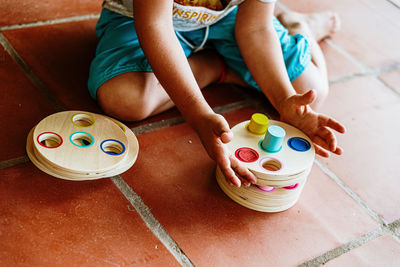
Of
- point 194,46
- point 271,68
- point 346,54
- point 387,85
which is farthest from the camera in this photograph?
point 346,54

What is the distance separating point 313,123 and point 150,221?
1.38 ft

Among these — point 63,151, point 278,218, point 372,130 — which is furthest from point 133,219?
point 372,130

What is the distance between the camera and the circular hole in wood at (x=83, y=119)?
0.97 m

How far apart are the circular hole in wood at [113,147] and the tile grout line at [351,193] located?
48 centimetres

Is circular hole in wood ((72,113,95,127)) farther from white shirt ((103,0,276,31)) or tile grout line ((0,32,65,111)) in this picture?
white shirt ((103,0,276,31))

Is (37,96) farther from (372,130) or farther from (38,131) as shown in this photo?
(372,130)

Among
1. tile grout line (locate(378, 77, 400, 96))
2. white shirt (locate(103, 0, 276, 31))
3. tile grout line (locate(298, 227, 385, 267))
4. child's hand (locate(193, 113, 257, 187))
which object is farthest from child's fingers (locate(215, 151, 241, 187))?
tile grout line (locate(378, 77, 400, 96))

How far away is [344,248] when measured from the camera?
2.94 feet

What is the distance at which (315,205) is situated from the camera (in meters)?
0.98

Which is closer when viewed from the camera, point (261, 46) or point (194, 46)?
point (261, 46)

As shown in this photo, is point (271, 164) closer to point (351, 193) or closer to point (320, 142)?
point (320, 142)

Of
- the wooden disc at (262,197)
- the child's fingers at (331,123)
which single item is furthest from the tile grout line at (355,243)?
the child's fingers at (331,123)

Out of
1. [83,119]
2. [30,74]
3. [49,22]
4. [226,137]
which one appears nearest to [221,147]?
[226,137]

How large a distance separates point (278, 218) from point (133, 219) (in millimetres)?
302
